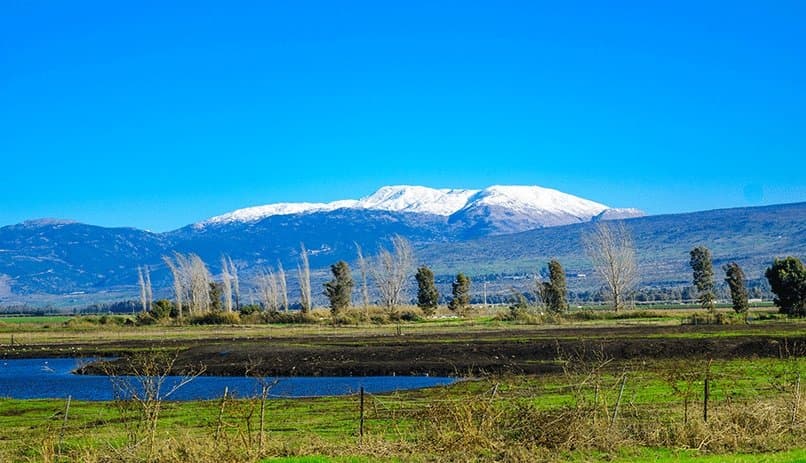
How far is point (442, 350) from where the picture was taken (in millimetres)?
66750

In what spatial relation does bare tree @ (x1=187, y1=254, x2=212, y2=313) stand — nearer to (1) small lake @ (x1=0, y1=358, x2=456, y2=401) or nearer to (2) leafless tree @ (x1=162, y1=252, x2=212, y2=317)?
(2) leafless tree @ (x1=162, y1=252, x2=212, y2=317)

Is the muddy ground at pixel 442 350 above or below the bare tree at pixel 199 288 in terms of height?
below

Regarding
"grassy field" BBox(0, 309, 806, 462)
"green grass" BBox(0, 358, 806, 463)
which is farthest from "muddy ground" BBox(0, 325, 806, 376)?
"grassy field" BBox(0, 309, 806, 462)

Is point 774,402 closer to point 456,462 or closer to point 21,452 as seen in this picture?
point 456,462

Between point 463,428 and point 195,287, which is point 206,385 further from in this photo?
point 195,287

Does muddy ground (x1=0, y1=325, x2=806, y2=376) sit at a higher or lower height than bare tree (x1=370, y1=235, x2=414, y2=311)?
lower

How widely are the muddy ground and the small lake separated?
1.65m

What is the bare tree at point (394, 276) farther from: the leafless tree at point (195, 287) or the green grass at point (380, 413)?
the green grass at point (380, 413)

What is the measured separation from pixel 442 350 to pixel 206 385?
64.4 ft

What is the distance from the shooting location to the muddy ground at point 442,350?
5672cm

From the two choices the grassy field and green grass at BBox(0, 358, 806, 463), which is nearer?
the grassy field

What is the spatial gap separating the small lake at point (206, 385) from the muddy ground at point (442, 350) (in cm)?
165

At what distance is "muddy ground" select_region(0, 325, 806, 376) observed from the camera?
5672cm

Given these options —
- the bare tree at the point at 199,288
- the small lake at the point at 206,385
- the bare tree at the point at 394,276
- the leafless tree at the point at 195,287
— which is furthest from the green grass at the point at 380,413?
the bare tree at the point at 199,288
